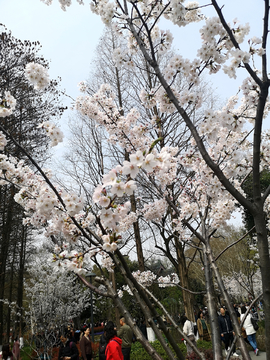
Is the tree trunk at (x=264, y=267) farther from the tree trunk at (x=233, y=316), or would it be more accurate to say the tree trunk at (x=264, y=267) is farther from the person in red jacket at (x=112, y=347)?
the person in red jacket at (x=112, y=347)

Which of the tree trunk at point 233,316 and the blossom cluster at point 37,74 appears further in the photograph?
the blossom cluster at point 37,74

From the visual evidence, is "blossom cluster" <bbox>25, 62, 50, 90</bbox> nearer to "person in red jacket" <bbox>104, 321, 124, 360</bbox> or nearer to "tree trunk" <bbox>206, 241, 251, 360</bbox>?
"tree trunk" <bbox>206, 241, 251, 360</bbox>

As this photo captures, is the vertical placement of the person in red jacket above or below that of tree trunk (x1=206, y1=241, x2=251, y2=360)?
below

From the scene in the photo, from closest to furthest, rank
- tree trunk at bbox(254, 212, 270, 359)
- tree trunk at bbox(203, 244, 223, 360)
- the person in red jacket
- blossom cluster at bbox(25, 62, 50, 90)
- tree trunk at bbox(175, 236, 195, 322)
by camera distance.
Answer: tree trunk at bbox(254, 212, 270, 359) → tree trunk at bbox(203, 244, 223, 360) → blossom cluster at bbox(25, 62, 50, 90) → the person in red jacket → tree trunk at bbox(175, 236, 195, 322)

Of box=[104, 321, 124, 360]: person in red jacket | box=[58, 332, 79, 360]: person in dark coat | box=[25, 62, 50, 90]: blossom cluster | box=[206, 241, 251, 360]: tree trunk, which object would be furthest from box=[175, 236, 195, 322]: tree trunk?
box=[25, 62, 50, 90]: blossom cluster

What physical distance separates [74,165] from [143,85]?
3907mm

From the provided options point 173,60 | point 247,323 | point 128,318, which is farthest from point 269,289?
point 247,323

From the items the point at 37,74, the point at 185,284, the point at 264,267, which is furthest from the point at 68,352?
the point at 264,267

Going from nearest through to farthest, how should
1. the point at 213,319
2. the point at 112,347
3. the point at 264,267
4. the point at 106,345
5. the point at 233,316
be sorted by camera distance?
the point at 264,267
the point at 233,316
the point at 213,319
the point at 112,347
the point at 106,345

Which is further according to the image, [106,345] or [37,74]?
[106,345]

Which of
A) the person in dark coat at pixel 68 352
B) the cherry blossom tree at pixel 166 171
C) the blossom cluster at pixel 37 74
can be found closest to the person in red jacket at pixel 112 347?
the cherry blossom tree at pixel 166 171

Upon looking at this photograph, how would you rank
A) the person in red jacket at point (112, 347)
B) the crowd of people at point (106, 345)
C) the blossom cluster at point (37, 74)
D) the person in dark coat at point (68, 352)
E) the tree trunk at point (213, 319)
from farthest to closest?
the person in dark coat at point (68, 352)
the crowd of people at point (106, 345)
the person in red jacket at point (112, 347)
the blossom cluster at point (37, 74)
the tree trunk at point (213, 319)

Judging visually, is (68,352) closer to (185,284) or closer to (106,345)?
(106,345)

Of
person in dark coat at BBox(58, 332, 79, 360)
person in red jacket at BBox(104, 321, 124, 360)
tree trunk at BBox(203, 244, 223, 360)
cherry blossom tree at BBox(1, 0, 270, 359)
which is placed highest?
cherry blossom tree at BBox(1, 0, 270, 359)
